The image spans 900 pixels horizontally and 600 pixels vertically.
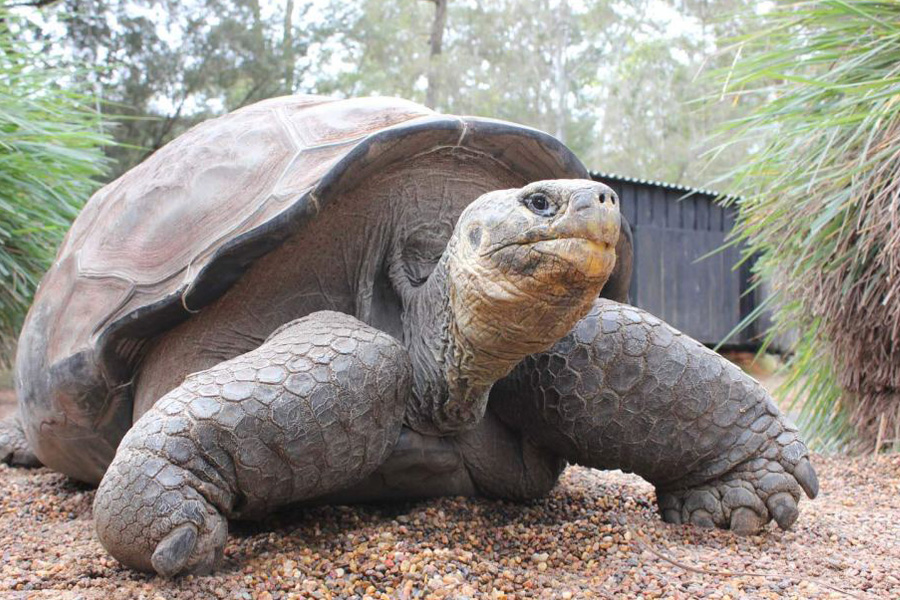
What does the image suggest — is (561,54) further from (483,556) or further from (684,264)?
(483,556)

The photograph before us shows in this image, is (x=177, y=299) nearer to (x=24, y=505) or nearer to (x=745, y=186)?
(x=24, y=505)

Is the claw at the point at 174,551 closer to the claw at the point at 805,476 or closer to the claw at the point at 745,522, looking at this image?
the claw at the point at 745,522

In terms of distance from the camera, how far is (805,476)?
249cm

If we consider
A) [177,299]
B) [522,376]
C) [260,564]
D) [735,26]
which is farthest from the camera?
[735,26]

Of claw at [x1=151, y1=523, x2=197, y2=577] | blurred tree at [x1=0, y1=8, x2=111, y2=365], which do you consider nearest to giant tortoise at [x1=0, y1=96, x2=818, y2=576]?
claw at [x1=151, y1=523, x2=197, y2=577]

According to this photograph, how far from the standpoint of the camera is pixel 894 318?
3.65 meters

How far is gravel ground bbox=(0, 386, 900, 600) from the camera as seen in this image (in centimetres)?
183

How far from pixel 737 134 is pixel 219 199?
10.0ft

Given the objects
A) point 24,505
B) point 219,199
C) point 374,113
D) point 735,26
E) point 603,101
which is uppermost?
point 735,26

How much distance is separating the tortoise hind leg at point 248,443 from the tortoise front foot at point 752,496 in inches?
39.6

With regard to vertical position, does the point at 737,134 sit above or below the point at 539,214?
above

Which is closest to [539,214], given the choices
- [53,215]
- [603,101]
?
[53,215]

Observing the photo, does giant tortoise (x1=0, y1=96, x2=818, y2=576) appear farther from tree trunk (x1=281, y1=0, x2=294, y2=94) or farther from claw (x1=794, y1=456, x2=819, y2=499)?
tree trunk (x1=281, y1=0, x2=294, y2=94)

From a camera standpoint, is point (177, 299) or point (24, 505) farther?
point (24, 505)
